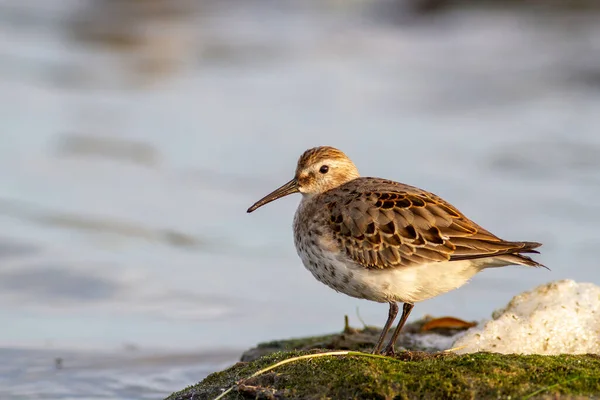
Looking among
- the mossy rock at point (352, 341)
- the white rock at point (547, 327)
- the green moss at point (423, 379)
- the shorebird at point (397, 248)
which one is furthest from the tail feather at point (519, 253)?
the mossy rock at point (352, 341)

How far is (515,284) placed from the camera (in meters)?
10.7

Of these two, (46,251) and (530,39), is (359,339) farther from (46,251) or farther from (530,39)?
(530,39)

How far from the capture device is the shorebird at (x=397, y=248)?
20.9ft

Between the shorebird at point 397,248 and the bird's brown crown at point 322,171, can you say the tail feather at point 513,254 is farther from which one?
the bird's brown crown at point 322,171

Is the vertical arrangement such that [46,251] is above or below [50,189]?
below

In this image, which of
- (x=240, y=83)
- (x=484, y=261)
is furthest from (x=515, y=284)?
(x=240, y=83)

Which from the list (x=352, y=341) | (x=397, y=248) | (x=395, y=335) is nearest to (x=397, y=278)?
(x=397, y=248)

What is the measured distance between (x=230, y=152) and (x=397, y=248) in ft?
26.4

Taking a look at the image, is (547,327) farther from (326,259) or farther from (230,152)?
(230,152)

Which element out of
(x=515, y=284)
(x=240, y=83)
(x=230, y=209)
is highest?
(x=240, y=83)

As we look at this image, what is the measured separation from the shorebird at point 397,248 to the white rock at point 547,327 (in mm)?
418

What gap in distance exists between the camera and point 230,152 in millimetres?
14234

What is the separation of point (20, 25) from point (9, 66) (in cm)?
265

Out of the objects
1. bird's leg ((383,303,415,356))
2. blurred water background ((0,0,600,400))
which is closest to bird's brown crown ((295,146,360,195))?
bird's leg ((383,303,415,356))
